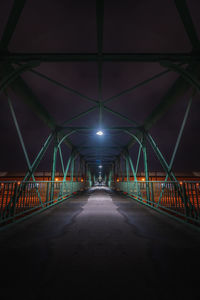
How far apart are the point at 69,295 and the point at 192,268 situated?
175cm

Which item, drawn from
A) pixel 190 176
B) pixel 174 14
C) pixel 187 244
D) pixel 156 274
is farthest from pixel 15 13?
pixel 190 176

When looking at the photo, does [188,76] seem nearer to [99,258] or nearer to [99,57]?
[99,57]

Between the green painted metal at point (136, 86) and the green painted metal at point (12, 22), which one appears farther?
the green painted metal at point (136, 86)

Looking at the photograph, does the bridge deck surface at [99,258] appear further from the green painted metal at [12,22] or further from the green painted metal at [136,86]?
the green painted metal at [12,22]

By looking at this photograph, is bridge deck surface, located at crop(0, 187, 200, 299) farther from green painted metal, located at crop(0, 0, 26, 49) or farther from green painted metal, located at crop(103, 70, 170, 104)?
green painted metal, located at crop(0, 0, 26, 49)

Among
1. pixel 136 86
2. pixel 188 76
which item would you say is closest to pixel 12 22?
pixel 136 86

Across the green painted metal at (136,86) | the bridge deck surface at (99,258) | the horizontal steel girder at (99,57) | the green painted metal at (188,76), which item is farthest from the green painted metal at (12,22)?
the bridge deck surface at (99,258)

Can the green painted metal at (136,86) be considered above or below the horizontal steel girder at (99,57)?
below

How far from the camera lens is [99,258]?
2199 millimetres

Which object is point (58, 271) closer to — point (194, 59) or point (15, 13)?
point (15, 13)

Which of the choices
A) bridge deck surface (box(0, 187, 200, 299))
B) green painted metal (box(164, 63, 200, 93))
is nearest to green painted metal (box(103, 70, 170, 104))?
green painted metal (box(164, 63, 200, 93))

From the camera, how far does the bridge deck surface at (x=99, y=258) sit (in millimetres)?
1698

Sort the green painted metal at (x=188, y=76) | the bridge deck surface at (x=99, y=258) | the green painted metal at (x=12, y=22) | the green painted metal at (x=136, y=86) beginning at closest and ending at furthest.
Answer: the bridge deck surface at (x=99, y=258), the green painted metal at (x=12, y=22), the green painted metal at (x=188, y=76), the green painted metal at (x=136, y=86)

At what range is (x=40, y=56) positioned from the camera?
14.0 ft
